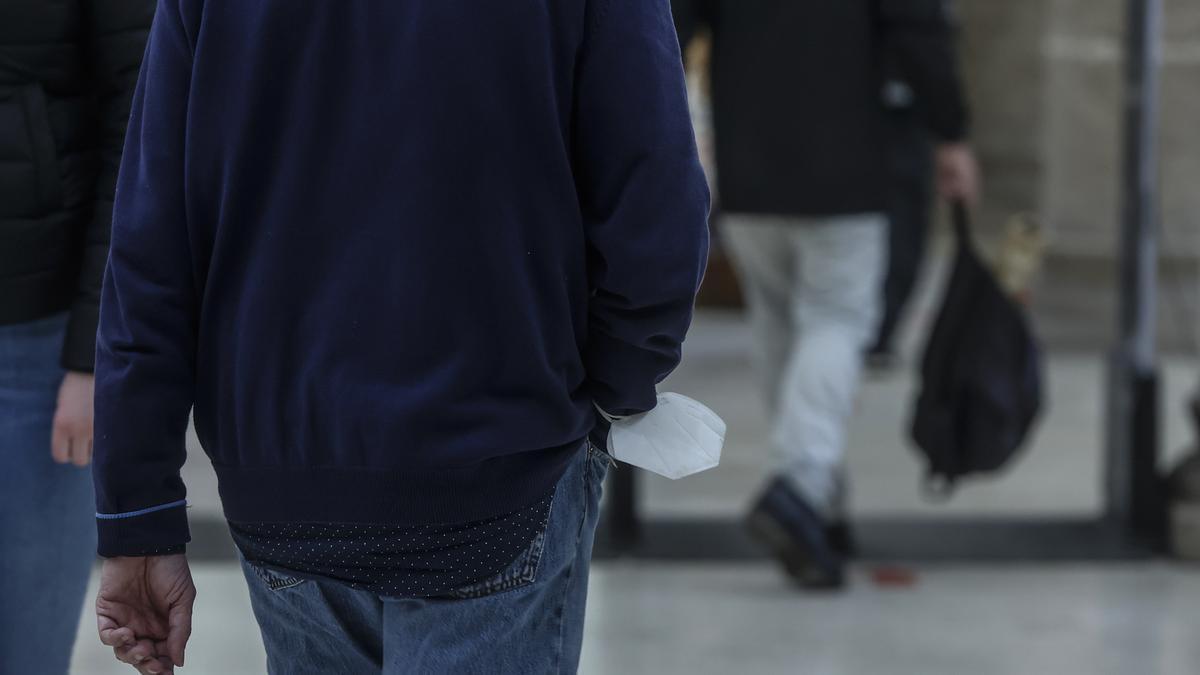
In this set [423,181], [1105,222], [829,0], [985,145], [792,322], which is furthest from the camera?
[985,145]

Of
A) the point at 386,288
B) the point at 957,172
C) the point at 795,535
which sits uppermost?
the point at 386,288

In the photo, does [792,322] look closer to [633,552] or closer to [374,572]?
[633,552]

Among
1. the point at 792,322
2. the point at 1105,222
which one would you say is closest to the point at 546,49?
the point at 792,322

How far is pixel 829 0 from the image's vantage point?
14.0 ft

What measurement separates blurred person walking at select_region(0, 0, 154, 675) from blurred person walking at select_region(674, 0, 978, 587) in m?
2.16

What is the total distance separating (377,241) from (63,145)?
0.79 meters

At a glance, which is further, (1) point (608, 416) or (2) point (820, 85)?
(2) point (820, 85)

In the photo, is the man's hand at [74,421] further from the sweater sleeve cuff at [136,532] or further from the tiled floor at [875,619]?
the tiled floor at [875,619]

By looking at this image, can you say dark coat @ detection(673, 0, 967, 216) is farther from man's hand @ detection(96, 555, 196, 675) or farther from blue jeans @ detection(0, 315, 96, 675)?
man's hand @ detection(96, 555, 196, 675)

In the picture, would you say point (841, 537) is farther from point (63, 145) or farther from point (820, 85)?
point (63, 145)

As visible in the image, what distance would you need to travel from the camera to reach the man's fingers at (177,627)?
1.82m

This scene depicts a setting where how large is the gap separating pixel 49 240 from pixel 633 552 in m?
2.69

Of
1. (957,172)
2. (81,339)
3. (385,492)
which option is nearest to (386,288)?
(385,492)

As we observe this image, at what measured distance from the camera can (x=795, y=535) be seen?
4324 millimetres
